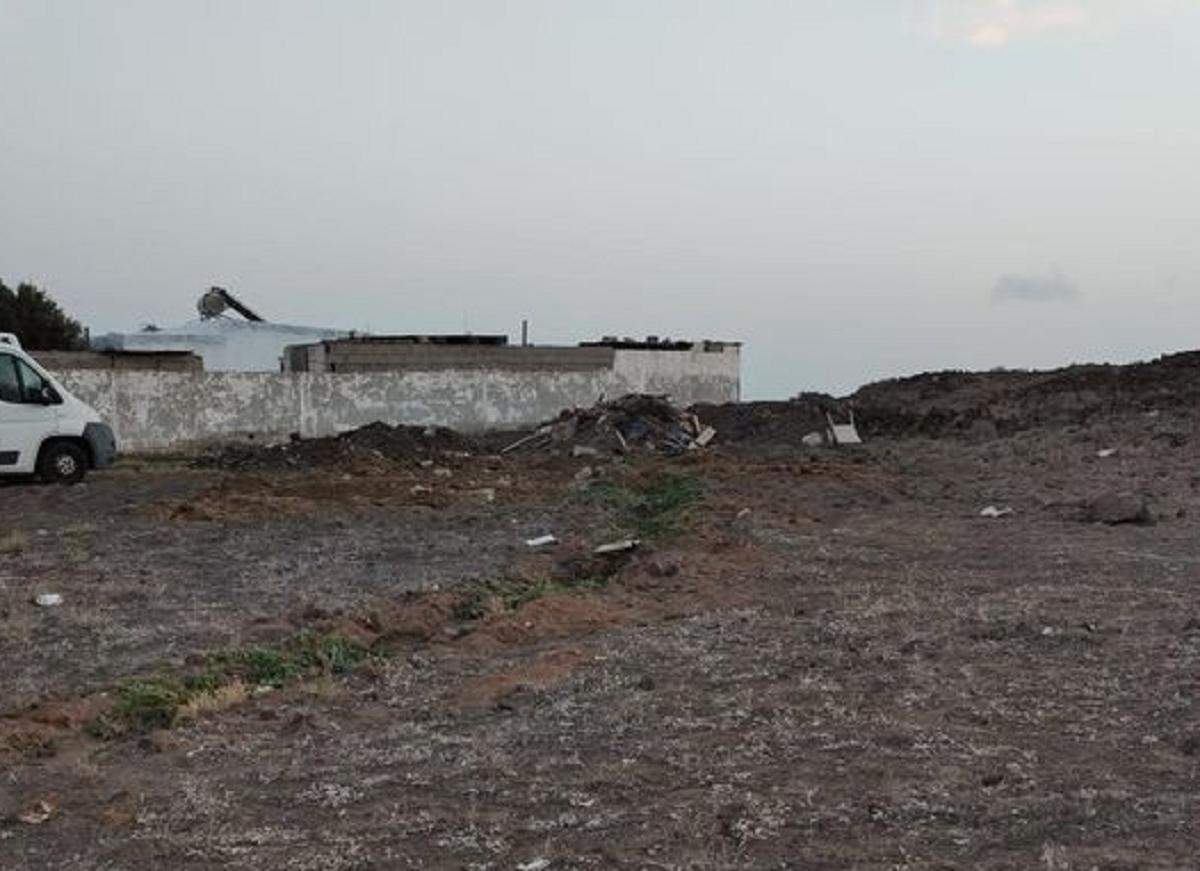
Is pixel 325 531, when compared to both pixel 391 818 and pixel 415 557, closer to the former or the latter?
pixel 415 557

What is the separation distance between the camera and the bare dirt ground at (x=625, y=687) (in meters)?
5.39

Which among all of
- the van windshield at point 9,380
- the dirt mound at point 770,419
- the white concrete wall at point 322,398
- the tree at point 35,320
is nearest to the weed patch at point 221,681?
the van windshield at point 9,380

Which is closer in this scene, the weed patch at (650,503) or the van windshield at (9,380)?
the weed patch at (650,503)

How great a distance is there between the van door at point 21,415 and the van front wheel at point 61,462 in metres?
0.16

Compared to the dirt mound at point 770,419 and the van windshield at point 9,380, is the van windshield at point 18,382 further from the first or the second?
the dirt mound at point 770,419

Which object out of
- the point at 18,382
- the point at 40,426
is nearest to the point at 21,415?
the point at 40,426

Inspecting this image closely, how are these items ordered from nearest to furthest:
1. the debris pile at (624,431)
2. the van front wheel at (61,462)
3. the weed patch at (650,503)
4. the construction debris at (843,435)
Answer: the weed patch at (650,503), the van front wheel at (61,462), the debris pile at (624,431), the construction debris at (843,435)

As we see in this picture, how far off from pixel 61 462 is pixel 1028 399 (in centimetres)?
1904

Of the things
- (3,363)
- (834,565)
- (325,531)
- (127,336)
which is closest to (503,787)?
(834,565)

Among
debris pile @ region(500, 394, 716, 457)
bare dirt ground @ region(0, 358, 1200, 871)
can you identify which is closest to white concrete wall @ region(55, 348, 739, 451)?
debris pile @ region(500, 394, 716, 457)

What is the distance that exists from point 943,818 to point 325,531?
11689 millimetres

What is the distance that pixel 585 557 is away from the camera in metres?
13.5

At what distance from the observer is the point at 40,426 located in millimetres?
21281

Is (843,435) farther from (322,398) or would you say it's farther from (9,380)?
(9,380)
